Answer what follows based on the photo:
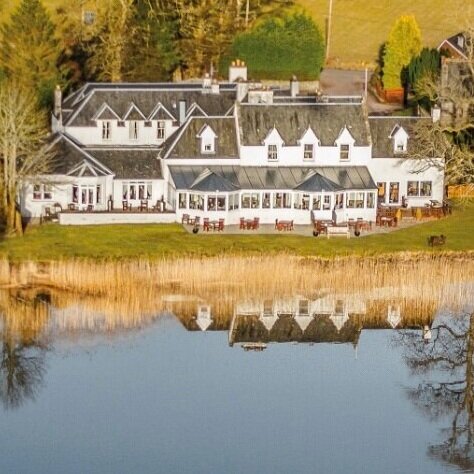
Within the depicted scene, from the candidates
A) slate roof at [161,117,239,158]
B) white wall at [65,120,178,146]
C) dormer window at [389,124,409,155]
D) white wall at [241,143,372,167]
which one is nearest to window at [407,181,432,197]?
dormer window at [389,124,409,155]

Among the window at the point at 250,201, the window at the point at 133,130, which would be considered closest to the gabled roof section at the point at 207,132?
the window at the point at 250,201

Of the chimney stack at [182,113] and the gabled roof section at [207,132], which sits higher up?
the chimney stack at [182,113]

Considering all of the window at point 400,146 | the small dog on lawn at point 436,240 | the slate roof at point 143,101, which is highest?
the slate roof at point 143,101

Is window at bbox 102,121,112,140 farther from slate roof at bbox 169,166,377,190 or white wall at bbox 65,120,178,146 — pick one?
slate roof at bbox 169,166,377,190

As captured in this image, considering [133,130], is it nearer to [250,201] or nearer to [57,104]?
[57,104]

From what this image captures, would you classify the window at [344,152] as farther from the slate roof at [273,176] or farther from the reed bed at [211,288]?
the reed bed at [211,288]

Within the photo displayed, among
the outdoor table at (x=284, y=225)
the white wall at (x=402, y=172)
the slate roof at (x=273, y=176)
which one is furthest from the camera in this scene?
the white wall at (x=402, y=172)
